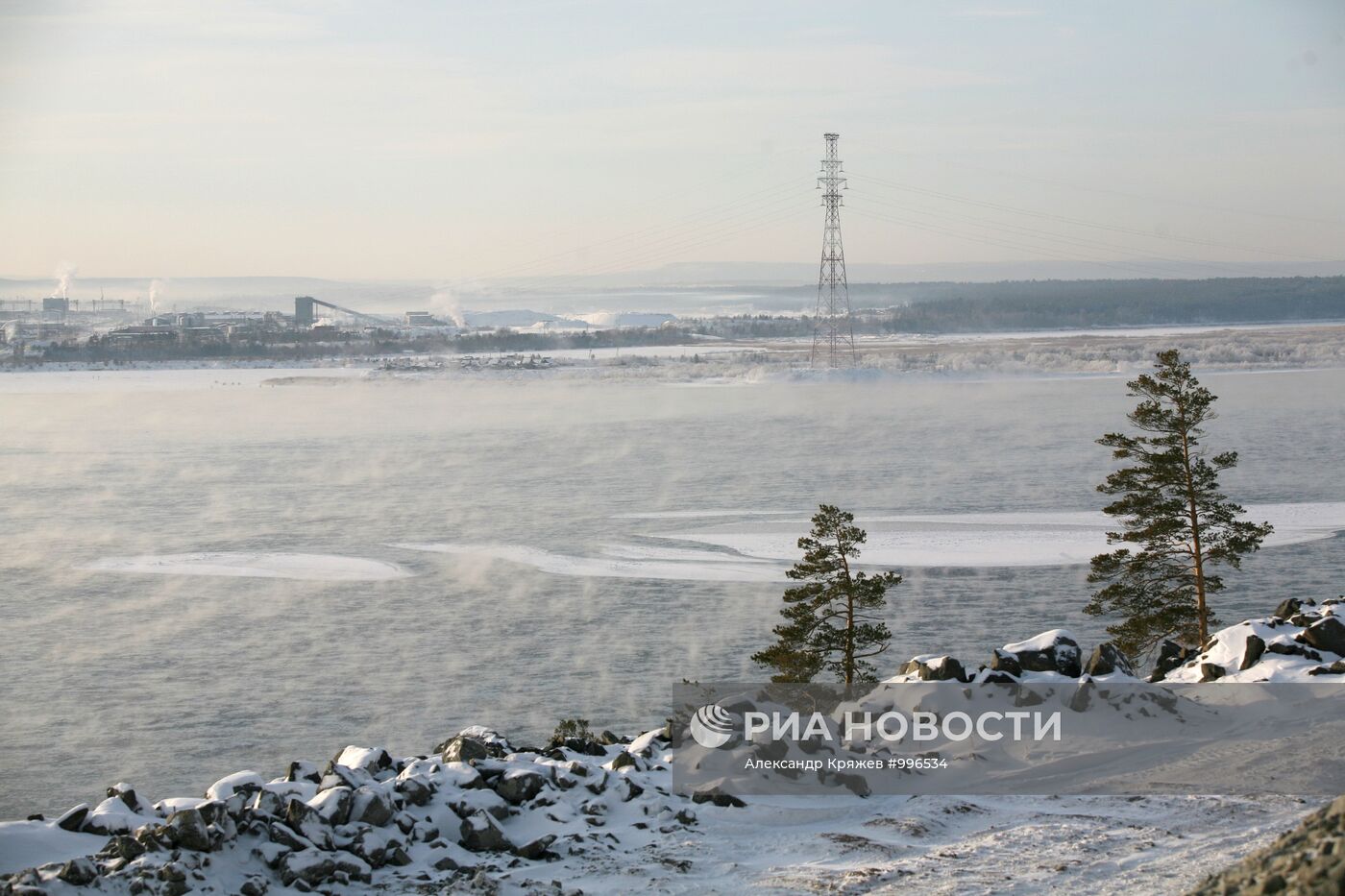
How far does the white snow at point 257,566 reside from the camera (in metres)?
25.6

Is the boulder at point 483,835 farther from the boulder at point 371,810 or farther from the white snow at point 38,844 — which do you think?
the white snow at point 38,844

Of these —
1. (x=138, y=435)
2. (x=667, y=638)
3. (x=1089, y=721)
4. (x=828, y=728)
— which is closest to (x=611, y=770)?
(x=828, y=728)

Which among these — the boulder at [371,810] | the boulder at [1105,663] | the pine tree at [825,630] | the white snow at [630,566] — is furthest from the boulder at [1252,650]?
the white snow at [630,566]

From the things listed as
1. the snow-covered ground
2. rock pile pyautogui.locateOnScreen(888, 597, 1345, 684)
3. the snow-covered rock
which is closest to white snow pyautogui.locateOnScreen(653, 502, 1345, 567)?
the snow-covered ground

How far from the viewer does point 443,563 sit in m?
26.5

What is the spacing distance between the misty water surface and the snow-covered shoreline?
16.7 ft

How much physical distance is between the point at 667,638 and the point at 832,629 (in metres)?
4.00

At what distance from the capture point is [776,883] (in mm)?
8383

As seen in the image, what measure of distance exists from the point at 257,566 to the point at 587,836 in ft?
62.5

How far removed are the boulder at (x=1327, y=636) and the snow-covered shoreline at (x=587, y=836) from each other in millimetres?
3691

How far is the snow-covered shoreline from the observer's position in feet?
27.2

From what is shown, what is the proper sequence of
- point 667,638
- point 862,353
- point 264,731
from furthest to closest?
point 862,353 < point 667,638 < point 264,731

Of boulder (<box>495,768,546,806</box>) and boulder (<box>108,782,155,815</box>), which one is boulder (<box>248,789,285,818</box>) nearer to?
boulder (<box>108,782,155,815</box>)

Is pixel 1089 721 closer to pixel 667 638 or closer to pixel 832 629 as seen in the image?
pixel 832 629
